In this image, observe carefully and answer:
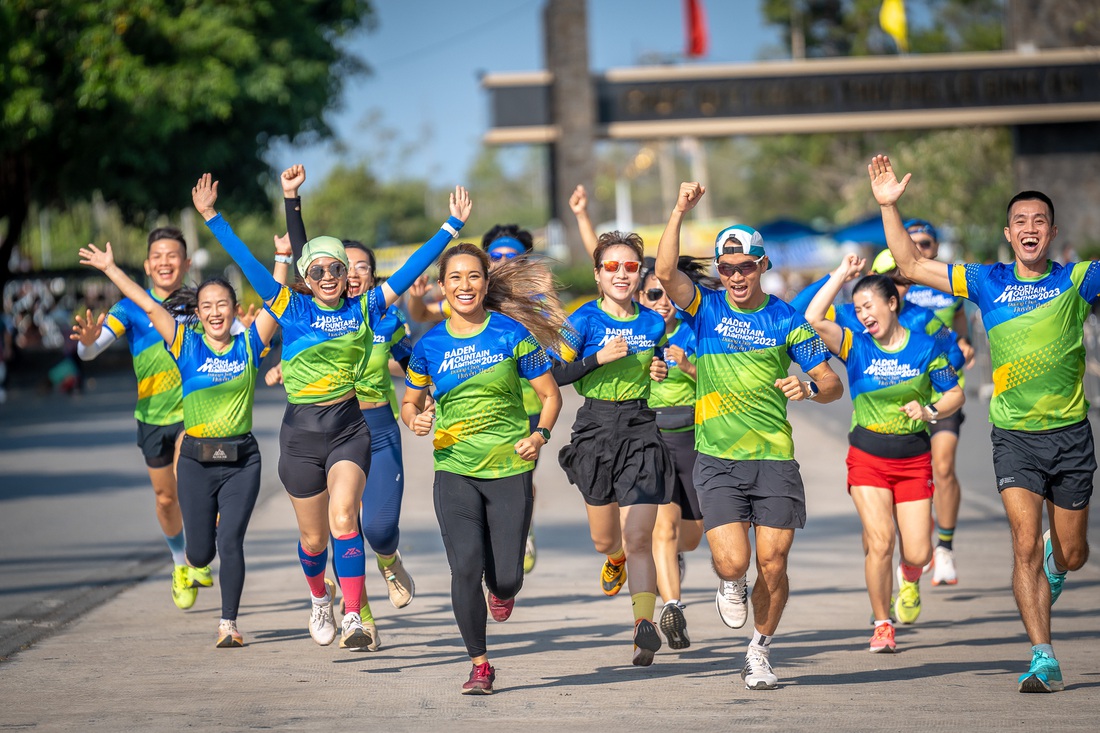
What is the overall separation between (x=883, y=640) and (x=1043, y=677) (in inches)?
46.8

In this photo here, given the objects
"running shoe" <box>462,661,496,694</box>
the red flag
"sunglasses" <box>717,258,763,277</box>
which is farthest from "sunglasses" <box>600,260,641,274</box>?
the red flag

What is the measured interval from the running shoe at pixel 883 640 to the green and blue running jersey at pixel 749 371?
1.27m

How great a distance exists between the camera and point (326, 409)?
24.8 ft

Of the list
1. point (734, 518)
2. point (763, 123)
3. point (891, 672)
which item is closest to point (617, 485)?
point (734, 518)

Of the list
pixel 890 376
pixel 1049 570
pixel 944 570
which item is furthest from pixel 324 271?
pixel 944 570

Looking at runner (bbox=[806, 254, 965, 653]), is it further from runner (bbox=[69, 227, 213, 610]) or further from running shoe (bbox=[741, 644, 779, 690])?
runner (bbox=[69, 227, 213, 610])

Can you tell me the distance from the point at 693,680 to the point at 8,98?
23029 mm

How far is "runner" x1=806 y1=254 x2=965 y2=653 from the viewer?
800 cm

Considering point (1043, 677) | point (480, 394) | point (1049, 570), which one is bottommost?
point (1043, 677)

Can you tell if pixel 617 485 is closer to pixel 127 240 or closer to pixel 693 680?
pixel 693 680

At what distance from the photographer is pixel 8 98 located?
26531 millimetres

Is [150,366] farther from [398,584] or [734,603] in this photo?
[734,603]

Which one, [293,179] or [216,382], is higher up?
[293,179]

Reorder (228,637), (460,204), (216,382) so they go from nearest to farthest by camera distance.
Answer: (228,637)
(460,204)
(216,382)
